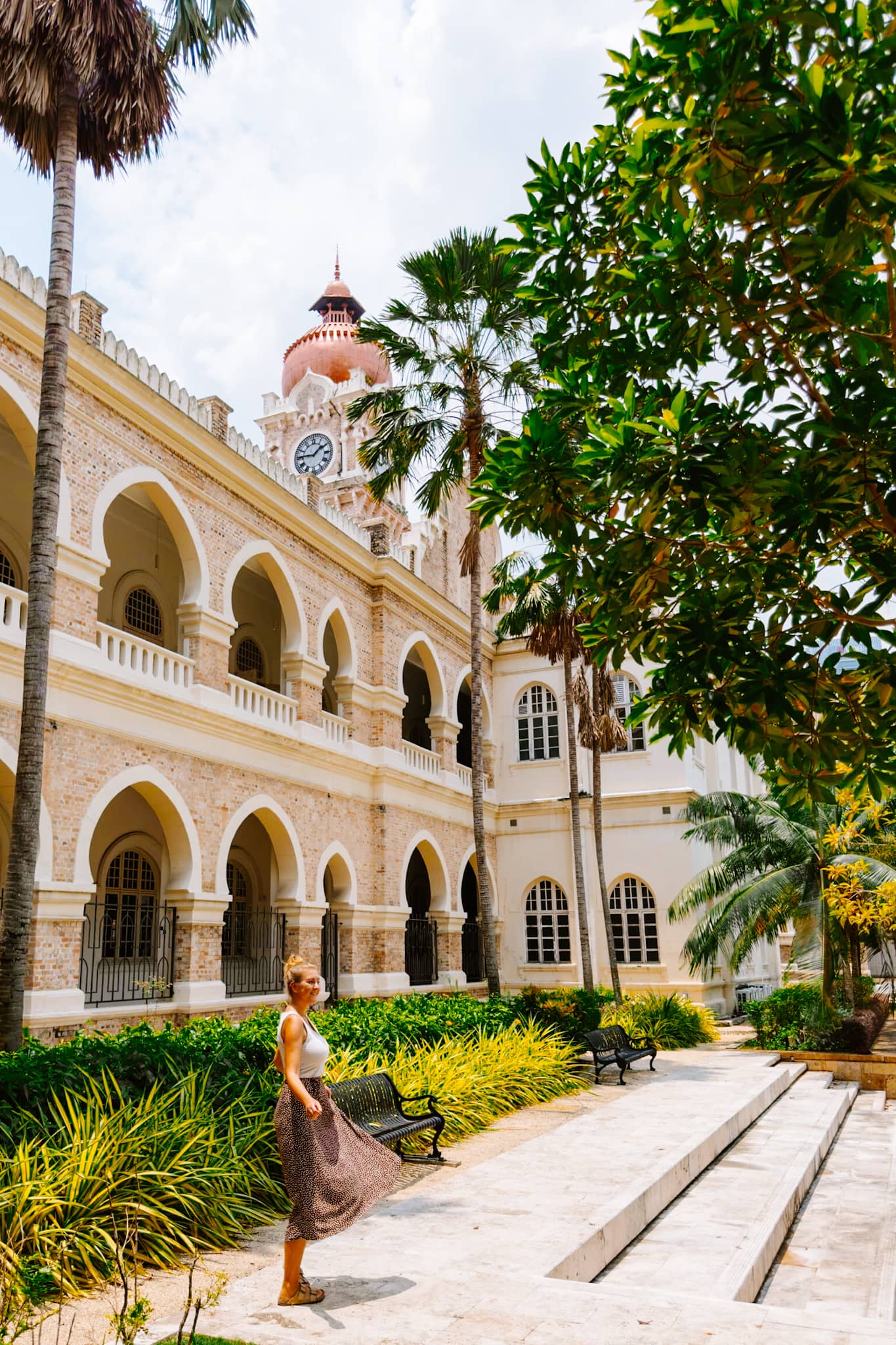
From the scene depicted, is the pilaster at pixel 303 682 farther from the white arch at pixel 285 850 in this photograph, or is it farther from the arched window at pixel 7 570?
the arched window at pixel 7 570

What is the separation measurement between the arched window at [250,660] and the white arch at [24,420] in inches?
339

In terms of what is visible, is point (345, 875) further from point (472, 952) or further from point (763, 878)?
point (472, 952)

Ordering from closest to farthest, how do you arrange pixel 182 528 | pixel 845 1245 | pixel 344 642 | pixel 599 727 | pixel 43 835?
pixel 845 1245 < pixel 43 835 < pixel 182 528 < pixel 344 642 < pixel 599 727

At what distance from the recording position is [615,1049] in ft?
50.0

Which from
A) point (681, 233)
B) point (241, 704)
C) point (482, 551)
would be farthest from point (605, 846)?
point (681, 233)

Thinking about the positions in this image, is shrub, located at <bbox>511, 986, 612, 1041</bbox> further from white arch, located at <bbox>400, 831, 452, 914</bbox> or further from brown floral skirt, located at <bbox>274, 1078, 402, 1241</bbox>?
brown floral skirt, located at <bbox>274, 1078, 402, 1241</bbox>

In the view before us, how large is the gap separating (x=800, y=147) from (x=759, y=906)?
16980 mm

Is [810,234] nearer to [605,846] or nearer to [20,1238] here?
[20,1238]

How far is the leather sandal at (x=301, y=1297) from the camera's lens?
525cm

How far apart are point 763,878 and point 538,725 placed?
9.39 meters

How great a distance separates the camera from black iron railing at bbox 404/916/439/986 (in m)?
22.3

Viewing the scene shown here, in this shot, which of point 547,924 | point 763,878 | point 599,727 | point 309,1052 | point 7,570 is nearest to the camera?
point 309,1052

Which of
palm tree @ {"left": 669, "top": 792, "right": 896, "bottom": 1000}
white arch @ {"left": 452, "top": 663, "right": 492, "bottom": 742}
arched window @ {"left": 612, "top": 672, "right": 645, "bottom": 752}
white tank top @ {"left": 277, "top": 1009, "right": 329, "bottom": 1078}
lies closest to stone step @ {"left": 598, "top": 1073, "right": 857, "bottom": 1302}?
white tank top @ {"left": 277, "top": 1009, "right": 329, "bottom": 1078}

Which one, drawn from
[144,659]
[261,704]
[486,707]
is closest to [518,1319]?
[144,659]
